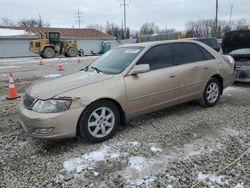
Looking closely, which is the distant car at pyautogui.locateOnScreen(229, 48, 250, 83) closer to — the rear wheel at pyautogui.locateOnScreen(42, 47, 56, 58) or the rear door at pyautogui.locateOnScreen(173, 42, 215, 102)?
the rear door at pyautogui.locateOnScreen(173, 42, 215, 102)

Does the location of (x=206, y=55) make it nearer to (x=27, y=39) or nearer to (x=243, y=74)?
(x=243, y=74)

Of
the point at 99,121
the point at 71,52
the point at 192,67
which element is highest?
the point at 71,52

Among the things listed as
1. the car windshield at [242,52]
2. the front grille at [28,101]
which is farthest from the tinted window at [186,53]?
the car windshield at [242,52]

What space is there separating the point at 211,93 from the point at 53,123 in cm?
359

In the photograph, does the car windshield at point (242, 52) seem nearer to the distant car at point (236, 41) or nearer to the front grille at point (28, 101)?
the distant car at point (236, 41)

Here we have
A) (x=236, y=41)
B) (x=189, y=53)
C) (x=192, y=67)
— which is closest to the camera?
(x=192, y=67)

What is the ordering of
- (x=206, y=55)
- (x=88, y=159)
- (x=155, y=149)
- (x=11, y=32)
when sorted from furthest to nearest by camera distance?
(x=11, y=32) → (x=206, y=55) → (x=155, y=149) → (x=88, y=159)

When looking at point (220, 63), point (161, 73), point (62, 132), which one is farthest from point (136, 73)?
point (220, 63)

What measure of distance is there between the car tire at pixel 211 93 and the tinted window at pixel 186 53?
0.63 m

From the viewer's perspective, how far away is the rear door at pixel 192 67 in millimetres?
4840

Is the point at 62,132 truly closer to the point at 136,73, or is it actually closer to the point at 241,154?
the point at 136,73

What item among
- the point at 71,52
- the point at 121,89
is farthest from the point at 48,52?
the point at 121,89

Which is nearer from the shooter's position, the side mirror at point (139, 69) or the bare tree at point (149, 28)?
the side mirror at point (139, 69)

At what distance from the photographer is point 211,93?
545 centimetres
